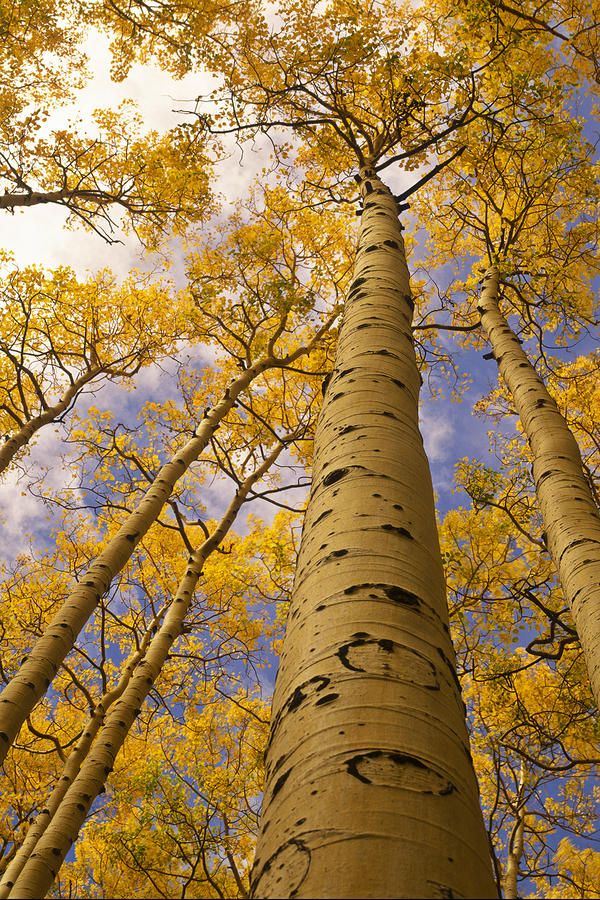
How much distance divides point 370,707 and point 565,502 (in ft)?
9.59

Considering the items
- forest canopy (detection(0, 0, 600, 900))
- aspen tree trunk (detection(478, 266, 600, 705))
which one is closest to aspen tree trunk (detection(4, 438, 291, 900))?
forest canopy (detection(0, 0, 600, 900))


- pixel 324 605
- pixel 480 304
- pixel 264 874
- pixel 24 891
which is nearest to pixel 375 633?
pixel 324 605

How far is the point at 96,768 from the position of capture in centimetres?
468

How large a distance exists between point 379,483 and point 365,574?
329 mm

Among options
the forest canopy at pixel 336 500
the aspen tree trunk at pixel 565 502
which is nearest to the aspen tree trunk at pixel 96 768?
the forest canopy at pixel 336 500

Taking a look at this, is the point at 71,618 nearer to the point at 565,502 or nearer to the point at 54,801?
the point at 54,801

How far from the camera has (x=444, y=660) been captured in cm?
106

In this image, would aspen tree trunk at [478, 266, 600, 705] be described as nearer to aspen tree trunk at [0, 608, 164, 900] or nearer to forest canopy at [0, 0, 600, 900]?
forest canopy at [0, 0, 600, 900]

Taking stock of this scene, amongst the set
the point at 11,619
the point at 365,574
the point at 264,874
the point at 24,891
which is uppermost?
the point at 11,619

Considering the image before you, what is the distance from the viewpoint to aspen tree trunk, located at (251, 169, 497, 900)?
66 cm

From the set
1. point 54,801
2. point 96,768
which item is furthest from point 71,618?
point 54,801

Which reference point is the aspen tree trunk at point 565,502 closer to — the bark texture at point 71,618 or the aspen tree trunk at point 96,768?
the bark texture at point 71,618

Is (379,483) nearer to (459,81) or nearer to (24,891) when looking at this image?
(24,891)

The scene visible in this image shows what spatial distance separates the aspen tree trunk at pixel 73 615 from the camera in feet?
12.1
